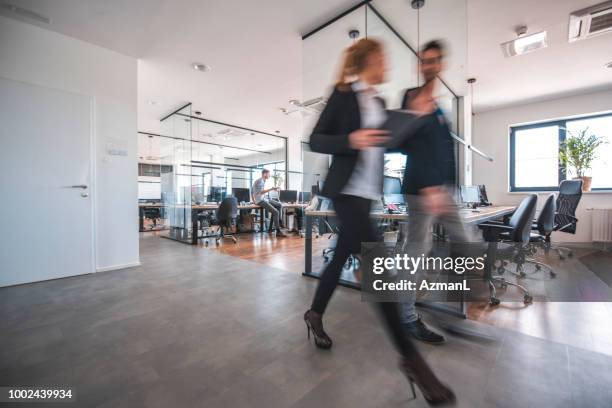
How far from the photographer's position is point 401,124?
4.06 ft

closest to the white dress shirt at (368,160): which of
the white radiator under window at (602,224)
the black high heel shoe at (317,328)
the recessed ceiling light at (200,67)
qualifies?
the black high heel shoe at (317,328)

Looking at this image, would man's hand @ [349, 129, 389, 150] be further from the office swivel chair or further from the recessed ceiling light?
the recessed ceiling light

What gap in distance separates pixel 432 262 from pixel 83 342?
7.91 ft

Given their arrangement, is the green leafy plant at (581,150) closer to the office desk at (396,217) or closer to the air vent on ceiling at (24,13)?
the office desk at (396,217)

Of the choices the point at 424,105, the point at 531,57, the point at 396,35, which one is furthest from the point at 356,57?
the point at 531,57

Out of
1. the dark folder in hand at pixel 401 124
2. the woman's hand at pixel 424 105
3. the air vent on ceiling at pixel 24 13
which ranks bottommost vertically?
the dark folder in hand at pixel 401 124

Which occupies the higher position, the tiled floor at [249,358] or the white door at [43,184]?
the white door at [43,184]

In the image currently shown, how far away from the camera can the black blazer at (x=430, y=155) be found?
1336 millimetres

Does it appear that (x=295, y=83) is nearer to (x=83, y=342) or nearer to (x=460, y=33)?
(x=460, y=33)

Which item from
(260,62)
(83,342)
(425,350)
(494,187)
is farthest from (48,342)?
(494,187)

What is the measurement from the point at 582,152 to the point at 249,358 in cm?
666

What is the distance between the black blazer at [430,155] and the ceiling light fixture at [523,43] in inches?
125

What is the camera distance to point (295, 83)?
4.83m
